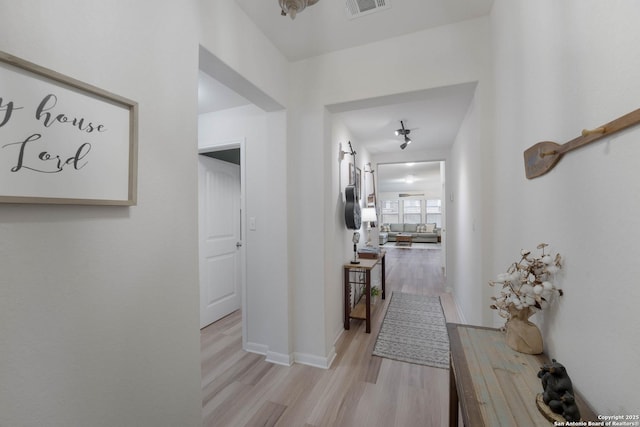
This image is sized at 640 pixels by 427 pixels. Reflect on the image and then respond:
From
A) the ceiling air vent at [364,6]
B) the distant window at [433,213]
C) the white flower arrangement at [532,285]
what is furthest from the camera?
the distant window at [433,213]

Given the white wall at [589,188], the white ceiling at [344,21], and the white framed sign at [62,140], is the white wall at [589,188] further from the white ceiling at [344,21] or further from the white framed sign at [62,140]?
the white framed sign at [62,140]

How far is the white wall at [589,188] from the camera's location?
0.60m

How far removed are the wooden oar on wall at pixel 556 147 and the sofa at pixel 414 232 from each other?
9.21m

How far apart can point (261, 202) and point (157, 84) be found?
1415 mm

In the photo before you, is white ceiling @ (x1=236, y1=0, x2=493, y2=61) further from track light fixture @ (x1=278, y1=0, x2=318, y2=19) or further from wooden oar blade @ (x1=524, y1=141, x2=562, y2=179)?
wooden oar blade @ (x1=524, y1=141, x2=562, y2=179)

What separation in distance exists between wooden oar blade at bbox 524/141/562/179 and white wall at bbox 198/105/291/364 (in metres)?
1.63

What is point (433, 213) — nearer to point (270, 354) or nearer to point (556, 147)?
point (270, 354)

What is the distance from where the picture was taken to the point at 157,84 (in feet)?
3.72

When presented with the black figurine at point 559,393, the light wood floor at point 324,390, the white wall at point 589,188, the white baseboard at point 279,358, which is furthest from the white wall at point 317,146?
the black figurine at point 559,393

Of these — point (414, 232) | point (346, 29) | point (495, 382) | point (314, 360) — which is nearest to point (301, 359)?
point (314, 360)

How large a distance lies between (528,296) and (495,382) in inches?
13.3

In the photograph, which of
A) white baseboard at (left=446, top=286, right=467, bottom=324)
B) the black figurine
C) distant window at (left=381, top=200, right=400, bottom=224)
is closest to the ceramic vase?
the black figurine

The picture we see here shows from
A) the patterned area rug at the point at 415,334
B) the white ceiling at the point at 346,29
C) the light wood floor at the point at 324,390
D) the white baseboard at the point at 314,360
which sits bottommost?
the light wood floor at the point at 324,390

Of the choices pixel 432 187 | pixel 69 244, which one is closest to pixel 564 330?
pixel 69 244
